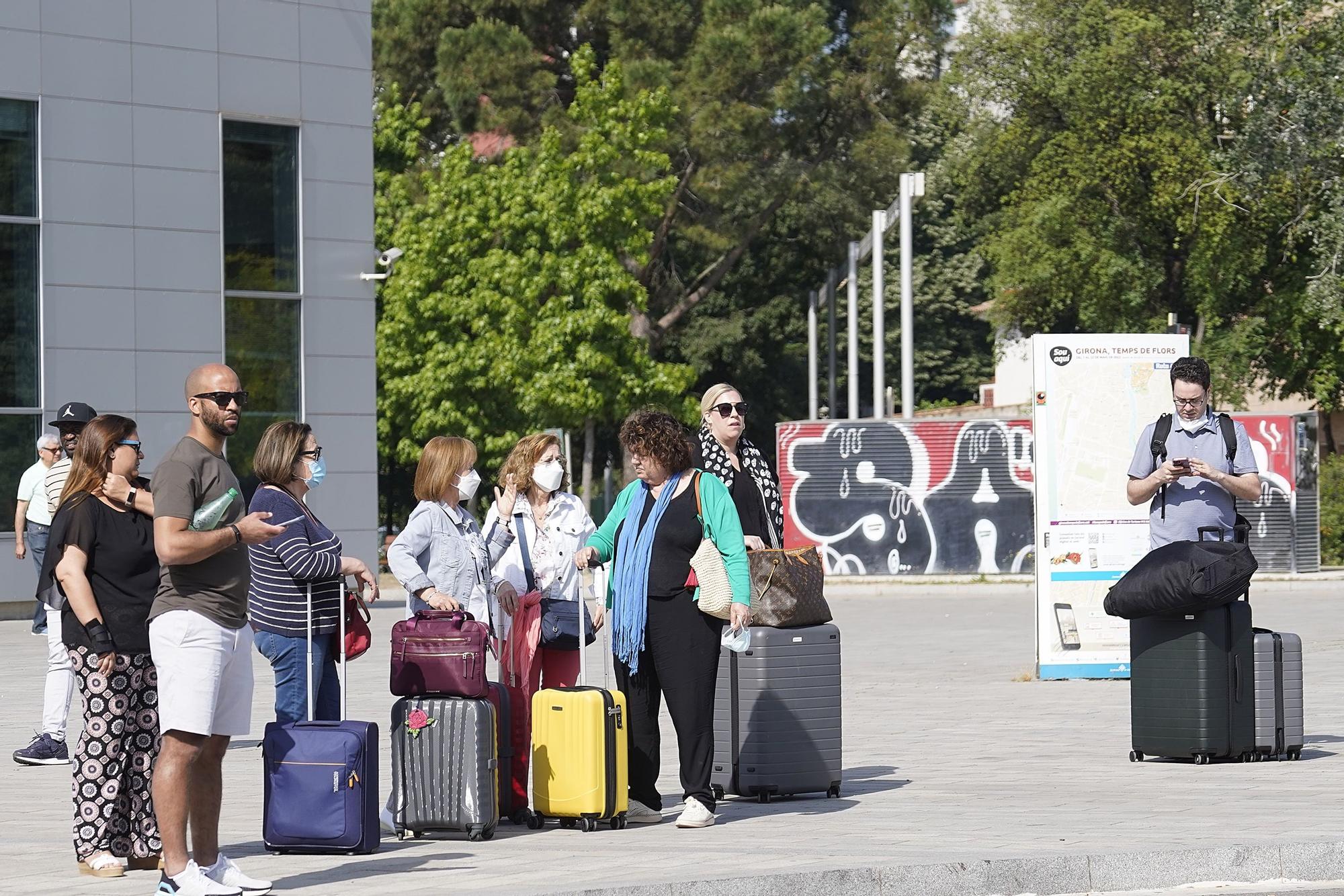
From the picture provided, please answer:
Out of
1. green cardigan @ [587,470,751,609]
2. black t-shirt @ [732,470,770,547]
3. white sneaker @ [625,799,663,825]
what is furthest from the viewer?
black t-shirt @ [732,470,770,547]

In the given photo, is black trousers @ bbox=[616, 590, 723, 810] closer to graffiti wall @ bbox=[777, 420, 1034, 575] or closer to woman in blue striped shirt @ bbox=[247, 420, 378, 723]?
woman in blue striped shirt @ bbox=[247, 420, 378, 723]

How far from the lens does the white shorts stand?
670cm

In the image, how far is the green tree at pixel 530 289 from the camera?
43656 mm

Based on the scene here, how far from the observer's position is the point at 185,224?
26.1 m

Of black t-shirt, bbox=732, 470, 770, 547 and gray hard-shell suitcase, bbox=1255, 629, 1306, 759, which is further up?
black t-shirt, bbox=732, 470, 770, 547

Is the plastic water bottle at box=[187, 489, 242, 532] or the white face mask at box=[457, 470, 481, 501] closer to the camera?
the plastic water bottle at box=[187, 489, 242, 532]

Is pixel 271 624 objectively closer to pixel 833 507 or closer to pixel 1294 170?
pixel 833 507

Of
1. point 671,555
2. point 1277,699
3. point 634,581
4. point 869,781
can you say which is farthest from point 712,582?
point 1277,699

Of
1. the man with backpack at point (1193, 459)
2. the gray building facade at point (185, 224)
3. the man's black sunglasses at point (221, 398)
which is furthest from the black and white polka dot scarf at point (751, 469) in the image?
the gray building facade at point (185, 224)

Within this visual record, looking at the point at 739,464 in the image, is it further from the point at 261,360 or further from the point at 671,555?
A: the point at 261,360

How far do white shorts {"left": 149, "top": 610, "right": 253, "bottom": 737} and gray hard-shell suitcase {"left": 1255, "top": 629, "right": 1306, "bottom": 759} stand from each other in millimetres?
5800

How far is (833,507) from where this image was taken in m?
30.7

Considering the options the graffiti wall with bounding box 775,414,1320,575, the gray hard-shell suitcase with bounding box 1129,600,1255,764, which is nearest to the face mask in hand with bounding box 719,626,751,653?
the gray hard-shell suitcase with bounding box 1129,600,1255,764

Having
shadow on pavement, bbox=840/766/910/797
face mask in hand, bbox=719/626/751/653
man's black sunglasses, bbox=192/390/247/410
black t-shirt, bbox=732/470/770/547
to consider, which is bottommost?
shadow on pavement, bbox=840/766/910/797
